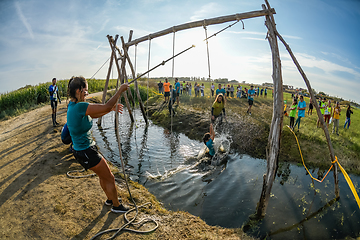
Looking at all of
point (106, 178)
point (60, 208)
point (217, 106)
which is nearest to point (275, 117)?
point (106, 178)

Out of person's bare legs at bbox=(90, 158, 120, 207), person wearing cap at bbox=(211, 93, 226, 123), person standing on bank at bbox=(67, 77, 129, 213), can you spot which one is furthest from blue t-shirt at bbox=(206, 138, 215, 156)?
person standing on bank at bbox=(67, 77, 129, 213)

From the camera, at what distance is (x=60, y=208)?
3611 millimetres

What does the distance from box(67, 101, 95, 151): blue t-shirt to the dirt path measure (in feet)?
4.47

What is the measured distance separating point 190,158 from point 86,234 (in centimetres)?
459

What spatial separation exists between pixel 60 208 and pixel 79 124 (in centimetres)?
183

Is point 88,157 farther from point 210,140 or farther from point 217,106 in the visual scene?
point 217,106

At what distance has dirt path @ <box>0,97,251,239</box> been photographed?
3213mm

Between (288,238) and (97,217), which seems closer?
(97,217)

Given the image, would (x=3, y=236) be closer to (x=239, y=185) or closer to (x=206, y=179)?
(x=206, y=179)

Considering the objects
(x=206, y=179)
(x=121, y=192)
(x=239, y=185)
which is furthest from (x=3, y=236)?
(x=239, y=185)

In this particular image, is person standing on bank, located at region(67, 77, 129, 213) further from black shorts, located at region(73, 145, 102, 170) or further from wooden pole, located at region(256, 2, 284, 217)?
wooden pole, located at region(256, 2, 284, 217)

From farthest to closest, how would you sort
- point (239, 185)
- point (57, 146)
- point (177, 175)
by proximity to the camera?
point (57, 146) → point (177, 175) → point (239, 185)

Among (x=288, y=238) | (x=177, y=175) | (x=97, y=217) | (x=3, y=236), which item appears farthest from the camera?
(x=177, y=175)

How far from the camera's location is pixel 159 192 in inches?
199
